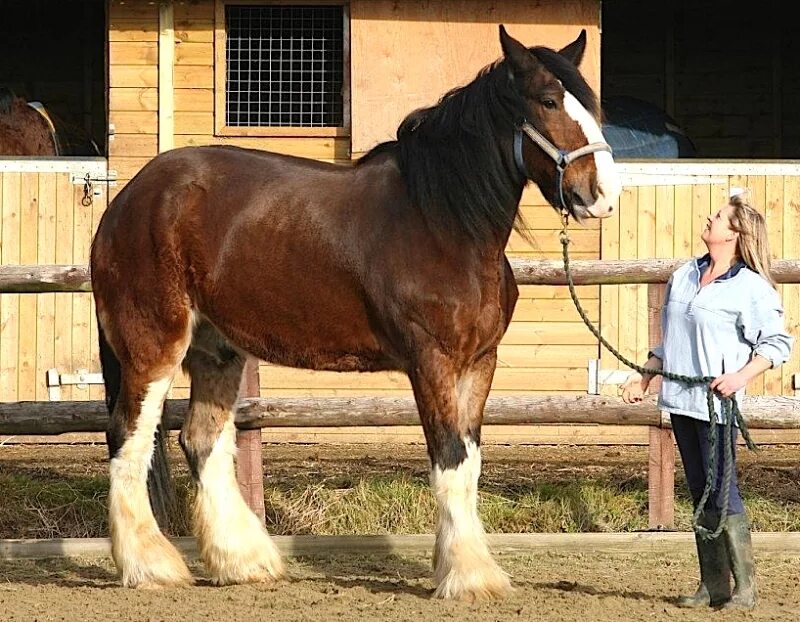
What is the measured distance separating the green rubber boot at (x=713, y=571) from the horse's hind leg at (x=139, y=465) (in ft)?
7.07

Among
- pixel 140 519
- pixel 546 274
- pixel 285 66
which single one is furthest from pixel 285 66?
pixel 140 519

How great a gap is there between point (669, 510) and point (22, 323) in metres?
5.30

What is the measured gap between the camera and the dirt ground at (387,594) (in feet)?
16.3

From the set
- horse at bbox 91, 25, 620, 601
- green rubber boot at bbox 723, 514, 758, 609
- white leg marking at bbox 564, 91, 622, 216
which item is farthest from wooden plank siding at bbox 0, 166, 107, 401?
green rubber boot at bbox 723, 514, 758, 609

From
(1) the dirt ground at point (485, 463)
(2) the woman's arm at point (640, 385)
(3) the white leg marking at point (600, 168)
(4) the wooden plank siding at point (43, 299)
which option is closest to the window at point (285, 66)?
(4) the wooden plank siding at point (43, 299)

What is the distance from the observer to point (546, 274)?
22.2 feet

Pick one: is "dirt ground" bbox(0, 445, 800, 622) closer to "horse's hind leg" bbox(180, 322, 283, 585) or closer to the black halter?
"horse's hind leg" bbox(180, 322, 283, 585)

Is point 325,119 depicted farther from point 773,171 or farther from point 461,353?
point 461,353

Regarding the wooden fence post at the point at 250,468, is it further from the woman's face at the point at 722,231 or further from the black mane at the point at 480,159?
the woman's face at the point at 722,231

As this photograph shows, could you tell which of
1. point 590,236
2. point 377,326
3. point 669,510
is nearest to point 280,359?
point 377,326

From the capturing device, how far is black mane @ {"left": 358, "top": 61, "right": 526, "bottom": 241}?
5215mm

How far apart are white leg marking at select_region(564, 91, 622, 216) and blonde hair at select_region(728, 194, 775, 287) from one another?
45cm

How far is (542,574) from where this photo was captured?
5.87m

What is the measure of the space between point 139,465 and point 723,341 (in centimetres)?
250
